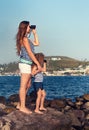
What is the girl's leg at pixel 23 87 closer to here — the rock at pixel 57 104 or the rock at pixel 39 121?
the rock at pixel 39 121

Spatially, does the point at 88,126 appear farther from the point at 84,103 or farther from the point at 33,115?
the point at 84,103

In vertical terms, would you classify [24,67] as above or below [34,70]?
above

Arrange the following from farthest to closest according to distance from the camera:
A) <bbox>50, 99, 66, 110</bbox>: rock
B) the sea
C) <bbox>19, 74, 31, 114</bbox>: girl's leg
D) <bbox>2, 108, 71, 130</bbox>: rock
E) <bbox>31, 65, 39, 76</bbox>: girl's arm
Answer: the sea < <bbox>50, 99, 66, 110</bbox>: rock < <bbox>31, 65, 39, 76</bbox>: girl's arm < <bbox>19, 74, 31, 114</bbox>: girl's leg < <bbox>2, 108, 71, 130</bbox>: rock

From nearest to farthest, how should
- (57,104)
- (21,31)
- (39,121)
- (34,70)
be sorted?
(21,31) → (39,121) → (34,70) → (57,104)

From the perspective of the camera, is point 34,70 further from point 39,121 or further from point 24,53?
point 39,121

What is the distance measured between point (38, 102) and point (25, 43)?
6.84 feet

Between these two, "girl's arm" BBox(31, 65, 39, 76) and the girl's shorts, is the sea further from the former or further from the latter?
the girl's shorts

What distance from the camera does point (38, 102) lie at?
1344cm

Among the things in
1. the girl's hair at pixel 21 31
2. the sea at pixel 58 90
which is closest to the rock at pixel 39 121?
the girl's hair at pixel 21 31

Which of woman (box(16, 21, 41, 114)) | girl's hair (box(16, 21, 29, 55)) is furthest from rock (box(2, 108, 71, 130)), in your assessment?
girl's hair (box(16, 21, 29, 55))

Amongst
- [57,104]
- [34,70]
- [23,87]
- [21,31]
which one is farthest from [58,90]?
[21,31]

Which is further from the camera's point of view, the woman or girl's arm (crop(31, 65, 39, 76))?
girl's arm (crop(31, 65, 39, 76))

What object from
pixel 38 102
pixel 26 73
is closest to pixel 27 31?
pixel 26 73

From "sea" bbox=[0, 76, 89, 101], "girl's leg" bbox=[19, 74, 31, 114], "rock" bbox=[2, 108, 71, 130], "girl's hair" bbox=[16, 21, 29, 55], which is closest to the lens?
"rock" bbox=[2, 108, 71, 130]
